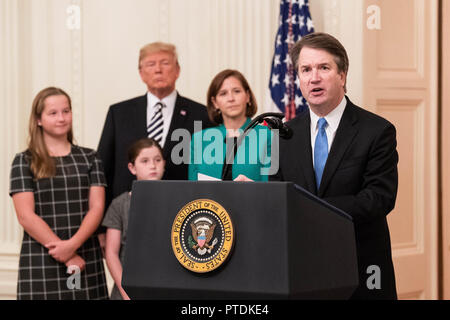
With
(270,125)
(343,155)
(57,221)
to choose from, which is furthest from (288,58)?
(270,125)

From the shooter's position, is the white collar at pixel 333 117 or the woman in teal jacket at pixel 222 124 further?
the woman in teal jacket at pixel 222 124

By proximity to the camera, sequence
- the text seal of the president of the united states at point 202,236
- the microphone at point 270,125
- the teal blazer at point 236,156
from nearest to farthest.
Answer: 1. the text seal of the president of the united states at point 202,236
2. the microphone at point 270,125
3. the teal blazer at point 236,156

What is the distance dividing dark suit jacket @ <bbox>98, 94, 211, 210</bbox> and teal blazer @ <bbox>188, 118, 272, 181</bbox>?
14.9 inches

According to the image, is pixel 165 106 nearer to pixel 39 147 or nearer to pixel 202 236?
pixel 39 147

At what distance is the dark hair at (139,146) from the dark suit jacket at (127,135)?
0.26 meters

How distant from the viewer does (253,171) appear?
369cm

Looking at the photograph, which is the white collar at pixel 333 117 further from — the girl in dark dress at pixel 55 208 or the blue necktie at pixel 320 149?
the girl in dark dress at pixel 55 208

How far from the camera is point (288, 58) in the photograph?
5234 mm

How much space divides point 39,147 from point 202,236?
2.64 metres

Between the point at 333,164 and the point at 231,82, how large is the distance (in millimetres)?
1759

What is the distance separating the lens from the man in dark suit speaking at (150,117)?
446 cm

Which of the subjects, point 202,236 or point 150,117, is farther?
point 150,117

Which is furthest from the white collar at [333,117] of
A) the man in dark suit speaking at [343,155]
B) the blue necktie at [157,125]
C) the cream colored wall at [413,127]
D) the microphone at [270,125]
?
the cream colored wall at [413,127]
